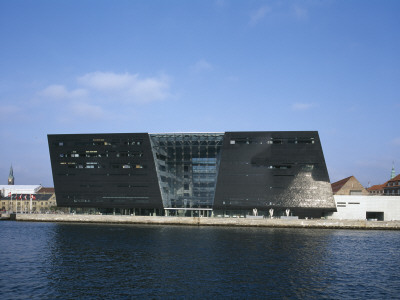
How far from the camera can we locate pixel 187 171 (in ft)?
344

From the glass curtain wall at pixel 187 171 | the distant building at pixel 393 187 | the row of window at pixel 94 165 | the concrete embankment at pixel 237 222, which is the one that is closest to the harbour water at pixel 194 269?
the concrete embankment at pixel 237 222

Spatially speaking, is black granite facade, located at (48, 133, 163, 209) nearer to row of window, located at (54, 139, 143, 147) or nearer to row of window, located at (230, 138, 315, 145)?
row of window, located at (54, 139, 143, 147)

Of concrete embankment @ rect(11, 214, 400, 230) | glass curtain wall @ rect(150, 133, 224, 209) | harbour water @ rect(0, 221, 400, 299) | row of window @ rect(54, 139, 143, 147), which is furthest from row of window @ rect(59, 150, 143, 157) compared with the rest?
harbour water @ rect(0, 221, 400, 299)

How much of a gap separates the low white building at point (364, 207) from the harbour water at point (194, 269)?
46.0m

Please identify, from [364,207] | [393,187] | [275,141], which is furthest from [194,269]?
[393,187]

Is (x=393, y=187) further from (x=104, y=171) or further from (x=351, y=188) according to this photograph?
(x=104, y=171)

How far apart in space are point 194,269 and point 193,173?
220 ft

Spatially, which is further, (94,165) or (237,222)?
(94,165)

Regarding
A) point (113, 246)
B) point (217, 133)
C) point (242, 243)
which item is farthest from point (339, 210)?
point (113, 246)

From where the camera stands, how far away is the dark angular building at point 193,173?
94.6m

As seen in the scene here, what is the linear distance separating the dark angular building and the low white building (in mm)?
6312

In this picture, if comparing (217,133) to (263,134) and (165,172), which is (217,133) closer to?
(263,134)

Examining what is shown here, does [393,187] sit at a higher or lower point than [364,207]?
higher

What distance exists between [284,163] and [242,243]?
1636 inches
